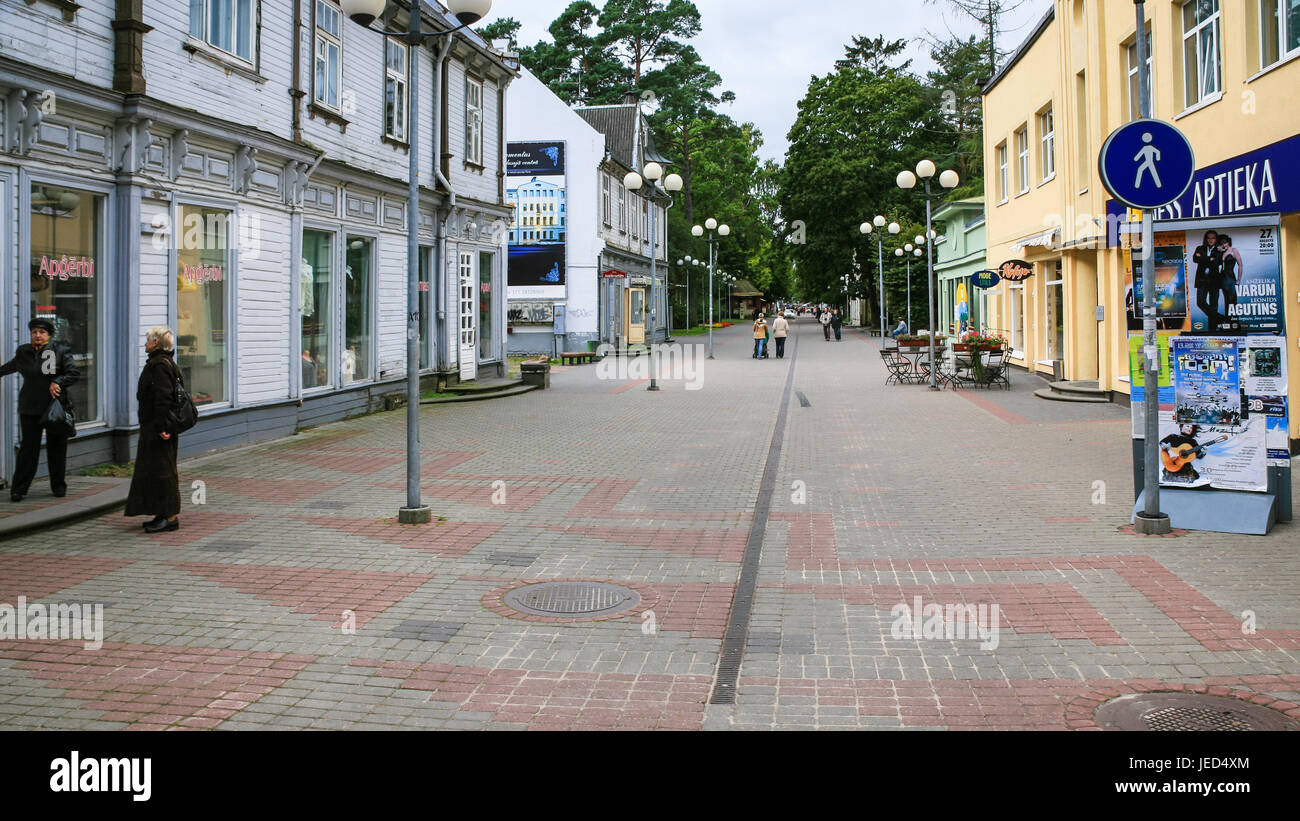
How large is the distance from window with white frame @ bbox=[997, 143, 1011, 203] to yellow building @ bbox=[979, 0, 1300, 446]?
0.19 ft

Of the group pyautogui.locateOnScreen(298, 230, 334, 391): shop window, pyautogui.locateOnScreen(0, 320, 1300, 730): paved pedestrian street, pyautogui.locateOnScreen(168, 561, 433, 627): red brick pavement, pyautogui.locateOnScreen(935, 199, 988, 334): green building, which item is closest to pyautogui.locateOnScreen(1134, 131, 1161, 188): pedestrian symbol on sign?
pyautogui.locateOnScreen(0, 320, 1300, 730): paved pedestrian street

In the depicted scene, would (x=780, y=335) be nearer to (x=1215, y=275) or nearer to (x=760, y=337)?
(x=760, y=337)

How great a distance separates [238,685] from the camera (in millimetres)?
5465

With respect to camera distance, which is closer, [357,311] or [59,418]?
[59,418]

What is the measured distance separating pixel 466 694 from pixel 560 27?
63.8 m

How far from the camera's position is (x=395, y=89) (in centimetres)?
2020

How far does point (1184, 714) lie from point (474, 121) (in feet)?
71.9

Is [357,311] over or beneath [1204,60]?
beneath

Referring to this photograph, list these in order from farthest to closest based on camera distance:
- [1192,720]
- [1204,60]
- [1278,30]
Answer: [1204,60]
[1278,30]
[1192,720]

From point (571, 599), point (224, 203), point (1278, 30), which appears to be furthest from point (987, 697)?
point (224, 203)

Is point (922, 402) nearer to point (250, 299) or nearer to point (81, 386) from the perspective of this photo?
point (250, 299)

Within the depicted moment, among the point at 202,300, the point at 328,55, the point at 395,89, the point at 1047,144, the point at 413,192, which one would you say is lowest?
the point at 202,300

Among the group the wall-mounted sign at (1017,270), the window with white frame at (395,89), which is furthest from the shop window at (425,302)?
the wall-mounted sign at (1017,270)

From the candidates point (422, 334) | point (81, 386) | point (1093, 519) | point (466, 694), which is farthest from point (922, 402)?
point (466, 694)
